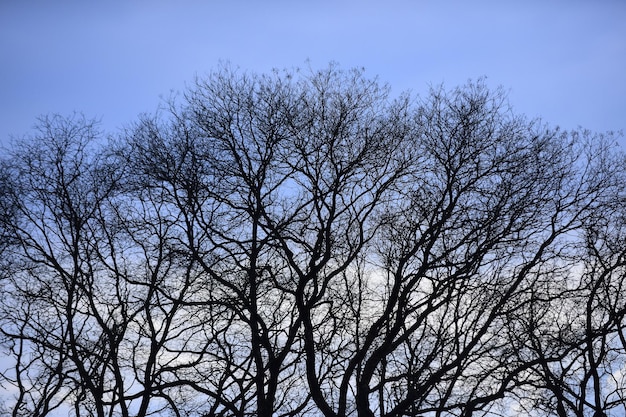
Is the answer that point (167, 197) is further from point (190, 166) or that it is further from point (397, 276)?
point (397, 276)

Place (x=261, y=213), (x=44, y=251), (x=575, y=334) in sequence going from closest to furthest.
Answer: (x=261, y=213), (x=575, y=334), (x=44, y=251)

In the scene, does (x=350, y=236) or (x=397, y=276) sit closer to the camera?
(x=397, y=276)

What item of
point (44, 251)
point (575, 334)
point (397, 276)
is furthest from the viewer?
point (44, 251)

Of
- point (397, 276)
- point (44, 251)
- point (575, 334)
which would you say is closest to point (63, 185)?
point (44, 251)

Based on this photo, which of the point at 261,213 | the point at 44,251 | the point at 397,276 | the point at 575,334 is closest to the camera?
the point at 397,276

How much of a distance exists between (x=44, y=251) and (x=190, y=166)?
5445 millimetres

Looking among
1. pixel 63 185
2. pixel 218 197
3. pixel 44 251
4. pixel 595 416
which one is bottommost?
pixel 595 416

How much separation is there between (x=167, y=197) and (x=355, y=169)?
442 centimetres

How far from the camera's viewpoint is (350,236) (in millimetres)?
12977

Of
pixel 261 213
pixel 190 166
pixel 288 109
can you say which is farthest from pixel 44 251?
pixel 288 109

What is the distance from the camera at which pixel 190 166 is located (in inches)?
493

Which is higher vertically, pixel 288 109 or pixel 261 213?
pixel 288 109

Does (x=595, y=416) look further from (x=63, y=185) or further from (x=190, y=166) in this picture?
(x=63, y=185)

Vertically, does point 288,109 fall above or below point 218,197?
above
